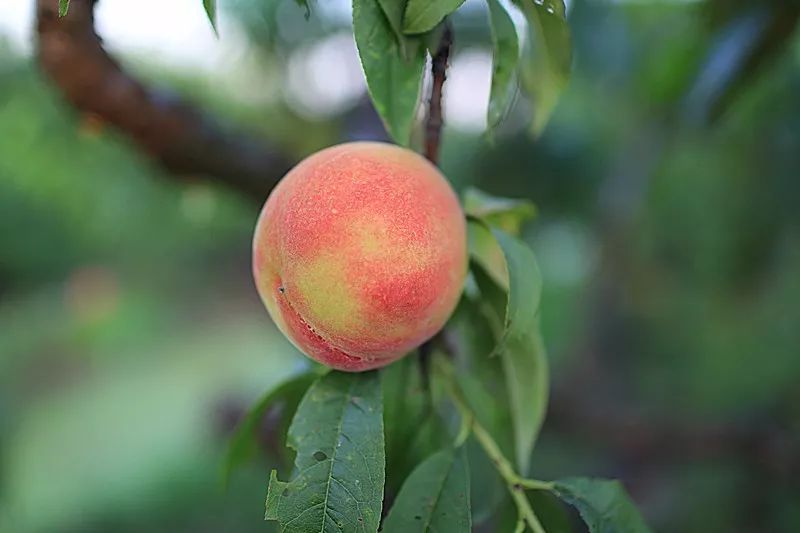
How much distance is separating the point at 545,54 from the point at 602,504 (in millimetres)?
373

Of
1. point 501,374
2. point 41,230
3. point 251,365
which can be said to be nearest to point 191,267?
point 251,365

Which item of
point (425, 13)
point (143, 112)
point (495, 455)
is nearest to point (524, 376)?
point (495, 455)

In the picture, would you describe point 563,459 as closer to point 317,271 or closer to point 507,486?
point 507,486

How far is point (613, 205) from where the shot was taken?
1.76 metres

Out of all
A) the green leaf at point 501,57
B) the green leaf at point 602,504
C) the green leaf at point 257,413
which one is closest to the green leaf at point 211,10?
the green leaf at point 501,57

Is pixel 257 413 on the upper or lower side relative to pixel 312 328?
lower

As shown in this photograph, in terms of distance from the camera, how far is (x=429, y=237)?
1.59ft

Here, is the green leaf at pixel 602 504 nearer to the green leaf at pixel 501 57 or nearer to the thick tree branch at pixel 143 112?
the green leaf at pixel 501 57

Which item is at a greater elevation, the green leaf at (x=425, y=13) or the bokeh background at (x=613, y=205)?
the green leaf at (x=425, y=13)

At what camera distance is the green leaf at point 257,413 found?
62 cm

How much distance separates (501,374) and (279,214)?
0.30 metres

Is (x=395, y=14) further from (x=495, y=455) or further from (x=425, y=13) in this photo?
(x=495, y=455)

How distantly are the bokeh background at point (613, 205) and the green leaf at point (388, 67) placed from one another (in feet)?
1.02

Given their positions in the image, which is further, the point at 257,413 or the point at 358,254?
the point at 257,413
